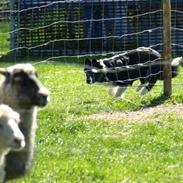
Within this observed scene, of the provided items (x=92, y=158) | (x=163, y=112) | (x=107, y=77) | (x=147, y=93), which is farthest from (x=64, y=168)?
(x=107, y=77)

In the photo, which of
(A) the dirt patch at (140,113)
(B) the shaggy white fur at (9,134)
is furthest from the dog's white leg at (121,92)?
(B) the shaggy white fur at (9,134)

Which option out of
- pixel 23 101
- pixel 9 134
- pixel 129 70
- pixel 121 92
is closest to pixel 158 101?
pixel 121 92

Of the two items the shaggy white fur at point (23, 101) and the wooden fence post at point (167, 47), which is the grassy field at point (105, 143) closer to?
the wooden fence post at point (167, 47)

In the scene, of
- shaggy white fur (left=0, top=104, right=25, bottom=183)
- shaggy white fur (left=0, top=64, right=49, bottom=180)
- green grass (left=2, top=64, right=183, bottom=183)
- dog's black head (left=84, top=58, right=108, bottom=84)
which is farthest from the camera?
dog's black head (left=84, top=58, right=108, bottom=84)

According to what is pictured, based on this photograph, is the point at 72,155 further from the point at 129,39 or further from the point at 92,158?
the point at 129,39

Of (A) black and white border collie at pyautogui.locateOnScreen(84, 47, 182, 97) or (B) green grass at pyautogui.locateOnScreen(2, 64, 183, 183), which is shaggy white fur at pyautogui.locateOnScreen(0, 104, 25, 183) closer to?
(B) green grass at pyautogui.locateOnScreen(2, 64, 183, 183)

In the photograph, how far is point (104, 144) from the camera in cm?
820

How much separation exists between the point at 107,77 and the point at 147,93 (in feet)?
3.70

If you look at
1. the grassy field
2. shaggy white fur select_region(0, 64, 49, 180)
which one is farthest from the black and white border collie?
shaggy white fur select_region(0, 64, 49, 180)

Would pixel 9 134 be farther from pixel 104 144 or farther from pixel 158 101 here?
pixel 158 101

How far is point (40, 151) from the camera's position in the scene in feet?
25.9

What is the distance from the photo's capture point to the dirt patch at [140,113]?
32.1ft

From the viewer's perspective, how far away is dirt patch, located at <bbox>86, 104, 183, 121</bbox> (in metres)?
9.78

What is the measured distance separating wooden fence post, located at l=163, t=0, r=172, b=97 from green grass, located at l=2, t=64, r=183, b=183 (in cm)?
21
